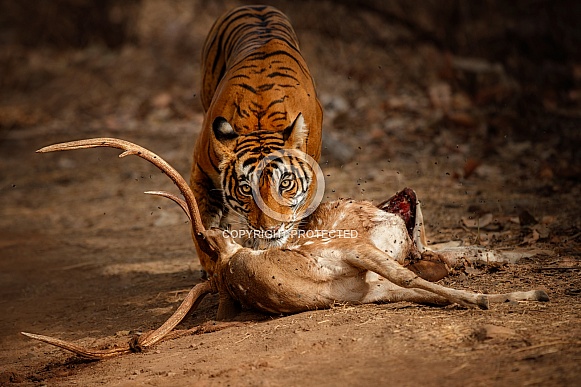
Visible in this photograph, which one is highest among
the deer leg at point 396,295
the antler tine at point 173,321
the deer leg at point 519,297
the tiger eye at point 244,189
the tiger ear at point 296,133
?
the tiger ear at point 296,133

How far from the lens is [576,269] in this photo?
4.84 m

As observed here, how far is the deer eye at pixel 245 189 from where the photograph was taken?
16.7 ft

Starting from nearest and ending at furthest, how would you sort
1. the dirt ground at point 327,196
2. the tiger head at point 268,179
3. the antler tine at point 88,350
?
Result: 1. the dirt ground at point 327,196
2. the antler tine at point 88,350
3. the tiger head at point 268,179

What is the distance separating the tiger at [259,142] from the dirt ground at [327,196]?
72 cm

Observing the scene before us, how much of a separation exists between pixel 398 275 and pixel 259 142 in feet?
5.34

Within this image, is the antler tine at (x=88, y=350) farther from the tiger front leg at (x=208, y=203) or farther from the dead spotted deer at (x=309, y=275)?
the tiger front leg at (x=208, y=203)

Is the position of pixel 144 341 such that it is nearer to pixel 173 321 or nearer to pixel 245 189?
pixel 173 321

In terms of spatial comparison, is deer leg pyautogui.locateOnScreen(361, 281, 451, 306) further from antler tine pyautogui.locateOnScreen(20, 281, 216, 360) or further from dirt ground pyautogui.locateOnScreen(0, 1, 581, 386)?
antler tine pyautogui.locateOnScreen(20, 281, 216, 360)

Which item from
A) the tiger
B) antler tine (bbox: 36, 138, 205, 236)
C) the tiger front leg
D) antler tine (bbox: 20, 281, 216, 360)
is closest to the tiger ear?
the tiger

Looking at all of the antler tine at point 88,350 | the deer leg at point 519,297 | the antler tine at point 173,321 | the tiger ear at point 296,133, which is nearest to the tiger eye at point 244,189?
the tiger ear at point 296,133

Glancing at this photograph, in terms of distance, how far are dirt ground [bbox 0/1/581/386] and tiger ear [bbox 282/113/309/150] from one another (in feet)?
4.07

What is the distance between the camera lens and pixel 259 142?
5.31 metres

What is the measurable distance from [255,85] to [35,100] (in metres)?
10.2

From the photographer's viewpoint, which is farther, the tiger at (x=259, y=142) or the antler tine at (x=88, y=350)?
the tiger at (x=259, y=142)
